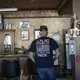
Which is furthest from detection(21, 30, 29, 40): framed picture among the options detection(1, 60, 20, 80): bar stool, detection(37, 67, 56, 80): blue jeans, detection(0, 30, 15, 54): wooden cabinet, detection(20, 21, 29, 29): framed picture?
detection(37, 67, 56, 80): blue jeans

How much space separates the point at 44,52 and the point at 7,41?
5201 mm

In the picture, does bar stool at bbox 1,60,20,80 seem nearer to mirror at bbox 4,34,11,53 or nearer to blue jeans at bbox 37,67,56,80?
blue jeans at bbox 37,67,56,80

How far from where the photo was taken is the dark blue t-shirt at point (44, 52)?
15.8 feet

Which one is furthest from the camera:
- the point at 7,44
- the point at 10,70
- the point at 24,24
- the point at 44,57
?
the point at 24,24

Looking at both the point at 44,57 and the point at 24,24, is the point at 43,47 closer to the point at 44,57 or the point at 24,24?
the point at 44,57

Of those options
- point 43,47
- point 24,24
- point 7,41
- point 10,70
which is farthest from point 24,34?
point 43,47

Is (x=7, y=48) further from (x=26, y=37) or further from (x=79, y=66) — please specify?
(x=79, y=66)

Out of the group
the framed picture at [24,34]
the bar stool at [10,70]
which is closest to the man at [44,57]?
the bar stool at [10,70]

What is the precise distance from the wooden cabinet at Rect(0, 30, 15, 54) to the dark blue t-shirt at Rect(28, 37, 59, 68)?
505 cm

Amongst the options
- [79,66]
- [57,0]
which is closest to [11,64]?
[79,66]

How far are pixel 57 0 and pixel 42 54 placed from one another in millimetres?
3696

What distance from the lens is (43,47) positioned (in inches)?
190

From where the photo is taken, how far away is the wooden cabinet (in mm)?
9758

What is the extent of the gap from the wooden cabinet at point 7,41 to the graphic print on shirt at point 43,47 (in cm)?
503
